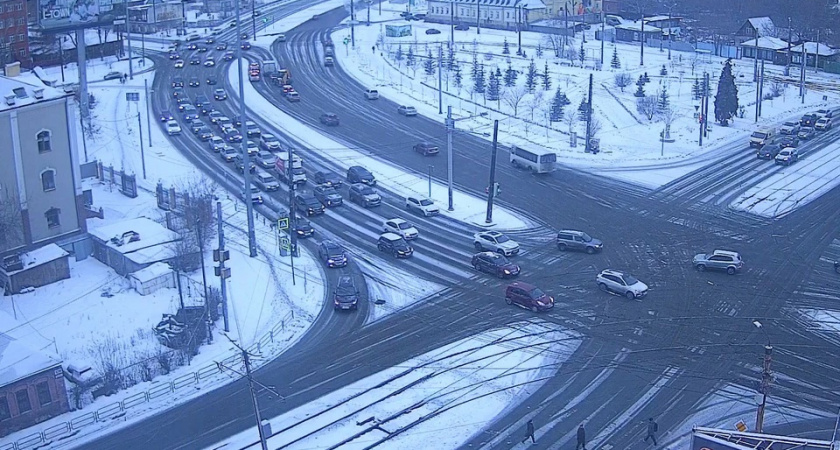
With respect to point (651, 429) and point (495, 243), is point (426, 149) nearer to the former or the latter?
point (495, 243)

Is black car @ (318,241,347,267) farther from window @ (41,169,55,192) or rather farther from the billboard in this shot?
the billboard

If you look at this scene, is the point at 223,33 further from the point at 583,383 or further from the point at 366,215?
the point at 583,383

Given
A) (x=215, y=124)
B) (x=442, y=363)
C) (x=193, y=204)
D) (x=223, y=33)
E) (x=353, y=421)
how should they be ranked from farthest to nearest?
(x=223, y=33) → (x=215, y=124) → (x=193, y=204) → (x=442, y=363) → (x=353, y=421)

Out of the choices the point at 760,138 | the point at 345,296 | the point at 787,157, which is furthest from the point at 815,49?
the point at 345,296

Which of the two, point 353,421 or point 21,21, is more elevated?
point 21,21

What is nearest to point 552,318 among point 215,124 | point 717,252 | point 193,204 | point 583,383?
point 583,383

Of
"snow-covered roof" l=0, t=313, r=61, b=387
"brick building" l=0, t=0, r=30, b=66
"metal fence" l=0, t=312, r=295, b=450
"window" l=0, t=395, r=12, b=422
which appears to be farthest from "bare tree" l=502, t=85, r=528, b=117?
"window" l=0, t=395, r=12, b=422
